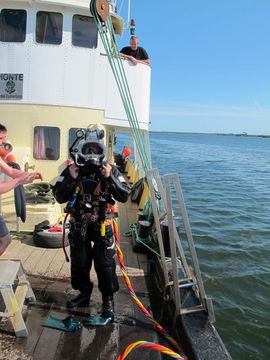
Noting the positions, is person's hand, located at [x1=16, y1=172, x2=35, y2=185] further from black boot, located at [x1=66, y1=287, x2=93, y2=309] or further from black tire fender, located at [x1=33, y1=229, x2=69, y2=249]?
black tire fender, located at [x1=33, y1=229, x2=69, y2=249]

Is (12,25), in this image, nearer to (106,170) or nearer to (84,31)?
(84,31)

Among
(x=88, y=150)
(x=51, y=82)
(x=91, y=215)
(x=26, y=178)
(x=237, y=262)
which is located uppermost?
(x=51, y=82)

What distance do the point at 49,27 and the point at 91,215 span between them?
4865mm

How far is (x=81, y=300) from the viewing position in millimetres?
4031

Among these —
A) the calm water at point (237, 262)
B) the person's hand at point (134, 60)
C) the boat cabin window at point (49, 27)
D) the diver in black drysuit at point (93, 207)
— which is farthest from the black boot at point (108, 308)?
the boat cabin window at point (49, 27)

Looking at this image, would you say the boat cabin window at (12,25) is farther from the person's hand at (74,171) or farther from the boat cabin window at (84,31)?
the person's hand at (74,171)

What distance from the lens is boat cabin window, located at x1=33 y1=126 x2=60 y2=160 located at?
23.7ft

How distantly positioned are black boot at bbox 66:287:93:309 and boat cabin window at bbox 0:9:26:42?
5043 mm

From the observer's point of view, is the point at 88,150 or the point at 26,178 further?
the point at 26,178

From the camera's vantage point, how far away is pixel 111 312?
12.5 ft

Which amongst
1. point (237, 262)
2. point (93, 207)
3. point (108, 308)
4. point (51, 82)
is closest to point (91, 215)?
point (93, 207)

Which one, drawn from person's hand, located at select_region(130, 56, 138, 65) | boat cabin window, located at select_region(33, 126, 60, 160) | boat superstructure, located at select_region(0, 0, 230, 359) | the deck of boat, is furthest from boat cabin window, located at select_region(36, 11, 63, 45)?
the deck of boat

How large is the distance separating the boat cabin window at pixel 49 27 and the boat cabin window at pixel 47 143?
1.61 metres

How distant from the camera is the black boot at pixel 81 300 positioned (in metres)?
4.03
